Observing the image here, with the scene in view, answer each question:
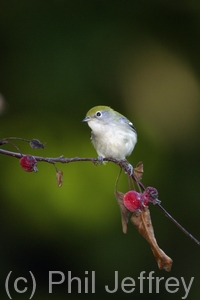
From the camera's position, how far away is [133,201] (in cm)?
165

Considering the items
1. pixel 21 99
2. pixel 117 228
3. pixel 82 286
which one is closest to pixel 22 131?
pixel 21 99

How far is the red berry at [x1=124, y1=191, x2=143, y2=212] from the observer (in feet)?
5.40

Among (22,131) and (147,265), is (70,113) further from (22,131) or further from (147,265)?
(147,265)

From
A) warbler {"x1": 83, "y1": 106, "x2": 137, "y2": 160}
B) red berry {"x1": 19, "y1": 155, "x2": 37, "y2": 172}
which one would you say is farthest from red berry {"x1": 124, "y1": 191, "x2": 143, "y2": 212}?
warbler {"x1": 83, "y1": 106, "x2": 137, "y2": 160}

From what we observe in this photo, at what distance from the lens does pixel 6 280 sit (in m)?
4.26

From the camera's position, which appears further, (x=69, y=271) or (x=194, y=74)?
(x=194, y=74)

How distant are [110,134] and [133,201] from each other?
121 centimetres

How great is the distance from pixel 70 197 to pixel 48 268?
82 cm

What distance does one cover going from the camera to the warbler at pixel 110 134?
2740 mm

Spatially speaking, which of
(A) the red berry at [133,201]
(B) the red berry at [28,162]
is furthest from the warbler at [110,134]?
(B) the red berry at [28,162]

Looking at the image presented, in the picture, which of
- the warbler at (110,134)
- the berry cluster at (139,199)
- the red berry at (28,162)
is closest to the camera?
the red berry at (28,162)

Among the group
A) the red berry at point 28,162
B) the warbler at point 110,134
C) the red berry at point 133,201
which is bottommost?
the red berry at point 133,201

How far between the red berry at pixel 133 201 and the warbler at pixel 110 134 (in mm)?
999

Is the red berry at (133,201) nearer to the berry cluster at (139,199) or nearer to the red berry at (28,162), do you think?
the berry cluster at (139,199)
